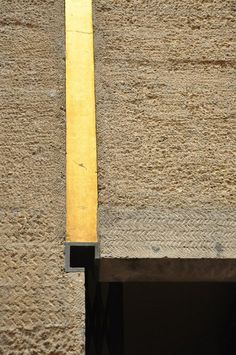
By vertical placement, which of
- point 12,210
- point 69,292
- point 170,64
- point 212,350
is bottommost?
point 212,350

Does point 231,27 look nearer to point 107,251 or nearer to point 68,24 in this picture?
point 68,24

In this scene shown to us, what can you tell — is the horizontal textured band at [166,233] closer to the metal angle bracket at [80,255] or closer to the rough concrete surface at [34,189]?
the metal angle bracket at [80,255]

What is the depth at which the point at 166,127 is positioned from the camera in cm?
252

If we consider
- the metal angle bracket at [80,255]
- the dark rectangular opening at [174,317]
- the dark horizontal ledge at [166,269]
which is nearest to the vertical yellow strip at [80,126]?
the metal angle bracket at [80,255]

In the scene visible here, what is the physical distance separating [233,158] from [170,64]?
515mm

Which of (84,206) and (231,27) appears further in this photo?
(231,27)

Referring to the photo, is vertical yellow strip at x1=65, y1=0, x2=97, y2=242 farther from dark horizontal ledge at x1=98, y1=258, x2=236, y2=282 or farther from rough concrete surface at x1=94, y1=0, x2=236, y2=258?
dark horizontal ledge at x1=98, y1=258, x2=236, y2=282

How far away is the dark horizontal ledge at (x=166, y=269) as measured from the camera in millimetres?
2252

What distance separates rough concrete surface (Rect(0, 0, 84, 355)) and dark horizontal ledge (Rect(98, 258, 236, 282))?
16 cm

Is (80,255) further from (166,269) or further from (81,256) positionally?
(166,269)

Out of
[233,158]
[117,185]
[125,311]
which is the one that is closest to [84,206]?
[117,185]

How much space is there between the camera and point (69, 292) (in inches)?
84.8

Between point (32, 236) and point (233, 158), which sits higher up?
point (233, 158)

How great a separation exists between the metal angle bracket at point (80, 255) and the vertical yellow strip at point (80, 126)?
25 millimetres
